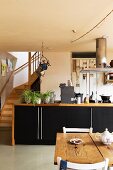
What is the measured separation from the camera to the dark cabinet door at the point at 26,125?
5.73m

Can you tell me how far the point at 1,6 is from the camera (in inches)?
125

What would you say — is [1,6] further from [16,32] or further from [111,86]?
[111,86]

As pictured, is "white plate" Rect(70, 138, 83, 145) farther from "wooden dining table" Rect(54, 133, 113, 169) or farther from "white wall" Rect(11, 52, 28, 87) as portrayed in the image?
"white wall" Rect(11, 52, 28, 87)

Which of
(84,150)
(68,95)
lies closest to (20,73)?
(68,95)

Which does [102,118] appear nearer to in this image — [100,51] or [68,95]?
[68,95]

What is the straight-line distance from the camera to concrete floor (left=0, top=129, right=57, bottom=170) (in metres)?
4.31

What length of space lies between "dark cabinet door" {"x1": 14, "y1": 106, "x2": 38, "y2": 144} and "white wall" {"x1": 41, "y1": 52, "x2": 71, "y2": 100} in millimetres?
2095

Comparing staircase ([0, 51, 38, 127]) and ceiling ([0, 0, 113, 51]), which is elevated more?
ceiling ([0, 0, 113, 51])

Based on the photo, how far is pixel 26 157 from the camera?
190 inches

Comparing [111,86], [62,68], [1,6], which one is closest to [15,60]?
[62,68]

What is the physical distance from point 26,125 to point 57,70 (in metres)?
2.56

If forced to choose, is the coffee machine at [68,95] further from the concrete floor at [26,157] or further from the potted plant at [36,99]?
the concrete floor at [26,157]

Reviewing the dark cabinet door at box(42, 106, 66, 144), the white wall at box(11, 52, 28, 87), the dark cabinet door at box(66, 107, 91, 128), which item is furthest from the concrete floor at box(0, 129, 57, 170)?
the white wall at box(11, 52, 28, 87)

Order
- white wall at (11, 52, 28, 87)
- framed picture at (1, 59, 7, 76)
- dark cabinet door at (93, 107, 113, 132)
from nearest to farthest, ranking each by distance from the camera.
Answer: dark cabinet door at (93, 107, 113, 132) → framed picture at (1, 59, 7, 76) → white wall at (11, 52, 28, 87)
